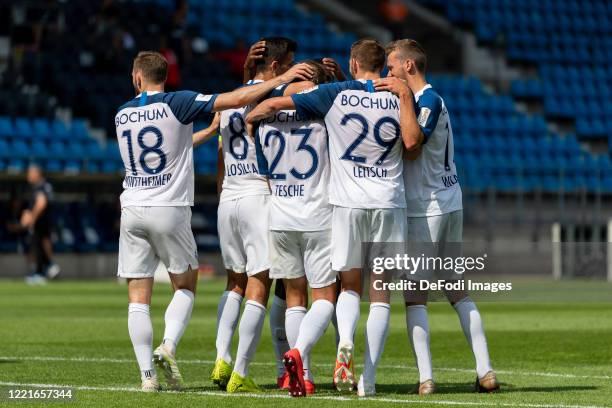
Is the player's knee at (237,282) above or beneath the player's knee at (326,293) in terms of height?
above

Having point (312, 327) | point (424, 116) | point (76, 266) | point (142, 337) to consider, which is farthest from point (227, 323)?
point (76, 266)

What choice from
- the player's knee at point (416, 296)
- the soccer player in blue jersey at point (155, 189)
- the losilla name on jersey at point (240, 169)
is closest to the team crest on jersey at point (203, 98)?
the soccer player in blue jersey at point (155, 189)

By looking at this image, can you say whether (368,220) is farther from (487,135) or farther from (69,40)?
(487,135)

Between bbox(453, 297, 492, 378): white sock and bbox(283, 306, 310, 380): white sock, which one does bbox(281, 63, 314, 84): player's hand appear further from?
bbox(453, 297, 492, 378): white sock

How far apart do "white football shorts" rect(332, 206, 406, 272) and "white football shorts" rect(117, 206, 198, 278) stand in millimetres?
961

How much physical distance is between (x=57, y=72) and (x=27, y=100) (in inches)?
42.4

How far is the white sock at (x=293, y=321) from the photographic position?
26.6ft

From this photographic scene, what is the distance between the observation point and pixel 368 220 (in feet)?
25.9

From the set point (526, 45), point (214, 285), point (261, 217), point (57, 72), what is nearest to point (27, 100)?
point (57, 72)

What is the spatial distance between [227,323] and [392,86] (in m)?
1.93

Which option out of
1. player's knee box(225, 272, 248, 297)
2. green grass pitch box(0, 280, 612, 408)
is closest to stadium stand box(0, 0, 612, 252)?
green grass pitch box(0, 280, 612, 408)

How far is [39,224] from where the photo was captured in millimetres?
23156

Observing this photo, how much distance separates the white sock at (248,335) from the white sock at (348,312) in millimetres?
561

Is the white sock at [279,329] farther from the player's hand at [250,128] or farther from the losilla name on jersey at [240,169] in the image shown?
the player's hand at [250,128]
